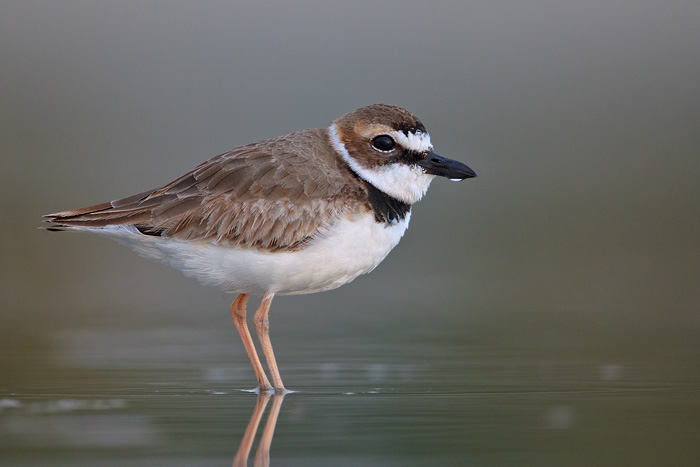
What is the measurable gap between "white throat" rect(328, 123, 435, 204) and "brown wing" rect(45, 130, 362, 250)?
9cm

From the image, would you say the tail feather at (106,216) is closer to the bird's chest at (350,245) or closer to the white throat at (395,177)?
the bird's chest at (350,245)

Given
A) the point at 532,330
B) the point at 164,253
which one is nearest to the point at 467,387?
the point at 164,253

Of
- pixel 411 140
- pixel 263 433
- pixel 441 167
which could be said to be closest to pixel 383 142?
pixel 411 140

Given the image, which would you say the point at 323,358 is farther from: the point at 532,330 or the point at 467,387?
the point at 532,330

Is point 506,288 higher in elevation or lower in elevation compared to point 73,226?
higher

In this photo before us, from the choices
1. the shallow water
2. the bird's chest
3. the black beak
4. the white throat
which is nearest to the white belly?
the bird's chest

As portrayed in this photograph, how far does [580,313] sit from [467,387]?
14.2 ft

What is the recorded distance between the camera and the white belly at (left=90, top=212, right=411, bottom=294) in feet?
23.1

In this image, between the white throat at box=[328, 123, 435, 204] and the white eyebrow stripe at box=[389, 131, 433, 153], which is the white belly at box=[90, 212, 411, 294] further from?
the white eyebrow stripe at box=[389, 131, 433, 153]

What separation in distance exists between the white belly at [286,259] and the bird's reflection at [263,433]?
84 centimetres

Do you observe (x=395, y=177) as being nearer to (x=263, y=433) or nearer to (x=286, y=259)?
(x=286, y=259)

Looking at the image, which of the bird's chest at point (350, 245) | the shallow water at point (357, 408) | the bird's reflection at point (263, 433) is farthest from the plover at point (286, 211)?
the shallow water at point (357, 408)

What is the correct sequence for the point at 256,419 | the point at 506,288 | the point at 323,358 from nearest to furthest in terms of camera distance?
the point at 256,419 < the point at 323,358 < the point at 506,288

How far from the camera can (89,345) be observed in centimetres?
901
